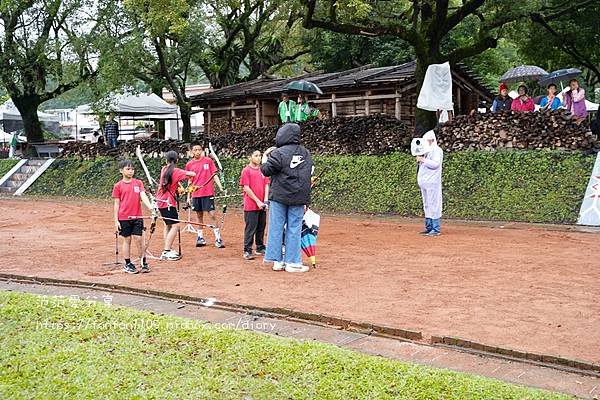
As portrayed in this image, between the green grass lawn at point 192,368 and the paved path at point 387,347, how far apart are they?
15.5 inches

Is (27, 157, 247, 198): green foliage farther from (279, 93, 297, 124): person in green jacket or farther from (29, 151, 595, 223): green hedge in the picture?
(29, 151, 595, 223): green hedge

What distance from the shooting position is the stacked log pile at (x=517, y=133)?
16.1 metres

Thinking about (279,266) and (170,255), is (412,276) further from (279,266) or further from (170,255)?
(170,255)

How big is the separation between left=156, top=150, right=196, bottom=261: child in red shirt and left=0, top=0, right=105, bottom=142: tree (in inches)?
612

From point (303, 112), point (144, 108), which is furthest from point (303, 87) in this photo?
point (144, 108)

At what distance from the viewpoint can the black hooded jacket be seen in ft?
32.2

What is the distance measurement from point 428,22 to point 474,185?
199 inches

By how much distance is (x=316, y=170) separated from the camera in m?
19.9

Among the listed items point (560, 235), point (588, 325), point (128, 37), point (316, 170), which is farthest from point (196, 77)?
point (588, 325)

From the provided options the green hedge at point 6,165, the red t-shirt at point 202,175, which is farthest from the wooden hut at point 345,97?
the red t-shirt at point 202,175

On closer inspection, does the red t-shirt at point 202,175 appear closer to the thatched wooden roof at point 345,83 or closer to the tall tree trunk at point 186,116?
the thatched wooden roof at point 345,83

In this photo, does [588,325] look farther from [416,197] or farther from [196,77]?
[196,77]

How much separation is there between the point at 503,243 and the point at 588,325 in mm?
5674

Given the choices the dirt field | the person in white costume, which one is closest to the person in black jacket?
the dirt field
